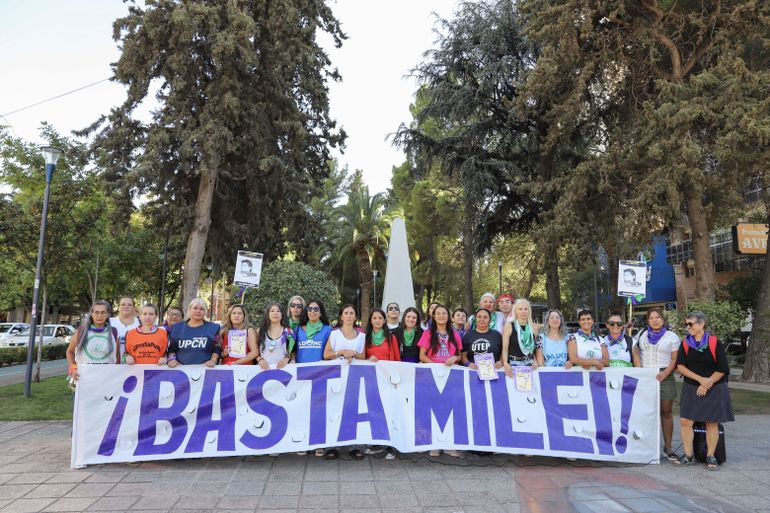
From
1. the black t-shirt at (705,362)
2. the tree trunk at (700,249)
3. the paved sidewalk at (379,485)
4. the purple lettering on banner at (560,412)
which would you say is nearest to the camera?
the paved sidewalk at (379,485)

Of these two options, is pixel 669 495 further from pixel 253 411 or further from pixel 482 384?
pixel 253 411

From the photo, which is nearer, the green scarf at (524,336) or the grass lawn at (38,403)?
the green scarf at (524,336)

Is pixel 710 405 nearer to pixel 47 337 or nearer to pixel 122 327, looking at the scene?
pixel 122 327

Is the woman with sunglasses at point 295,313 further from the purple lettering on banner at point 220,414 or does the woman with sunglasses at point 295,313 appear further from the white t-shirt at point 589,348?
the white t-shirt at point 589,348

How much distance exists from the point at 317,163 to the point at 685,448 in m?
18.4

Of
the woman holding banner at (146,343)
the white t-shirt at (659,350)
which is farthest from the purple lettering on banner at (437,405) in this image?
the woman holding banner at (146,343)

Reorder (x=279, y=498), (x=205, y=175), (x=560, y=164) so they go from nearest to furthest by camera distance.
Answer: (x=279, y=498) → (x=205, y=175) → (x=560, y=164)

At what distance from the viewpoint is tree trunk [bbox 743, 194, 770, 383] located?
14.8 m

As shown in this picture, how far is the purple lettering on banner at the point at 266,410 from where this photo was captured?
19.7 feet

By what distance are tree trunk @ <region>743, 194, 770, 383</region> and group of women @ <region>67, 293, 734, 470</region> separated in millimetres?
10643

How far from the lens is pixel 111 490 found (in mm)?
5051

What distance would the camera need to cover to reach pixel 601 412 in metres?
6.32

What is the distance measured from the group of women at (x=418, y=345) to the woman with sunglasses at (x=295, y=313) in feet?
0.04

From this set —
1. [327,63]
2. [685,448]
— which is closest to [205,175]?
[327,63]
